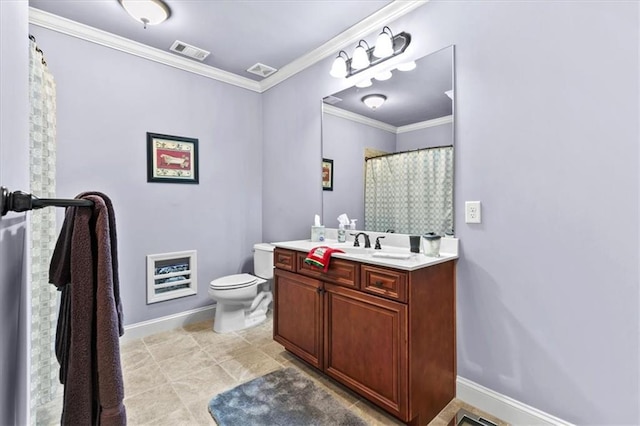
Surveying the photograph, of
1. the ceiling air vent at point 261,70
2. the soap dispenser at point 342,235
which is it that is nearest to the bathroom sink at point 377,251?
the soap dispenser at point 342,235

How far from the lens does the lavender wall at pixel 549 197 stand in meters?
1.34

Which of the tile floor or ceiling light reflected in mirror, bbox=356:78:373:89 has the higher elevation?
ceiling light reflected in mirror, bbox=356:78:373:89

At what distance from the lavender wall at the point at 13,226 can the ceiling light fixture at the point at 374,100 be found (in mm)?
1977

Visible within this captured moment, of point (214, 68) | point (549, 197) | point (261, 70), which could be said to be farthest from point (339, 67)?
point (549, 197)

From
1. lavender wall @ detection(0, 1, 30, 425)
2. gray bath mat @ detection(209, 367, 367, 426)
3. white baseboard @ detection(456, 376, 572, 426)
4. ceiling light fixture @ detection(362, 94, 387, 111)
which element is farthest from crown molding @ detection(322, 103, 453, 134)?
lavender wall @ detection(0, 1, 30, 425)

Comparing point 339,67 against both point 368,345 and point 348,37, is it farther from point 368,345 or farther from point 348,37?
point 368,345

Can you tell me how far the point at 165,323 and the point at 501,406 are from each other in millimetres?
2750

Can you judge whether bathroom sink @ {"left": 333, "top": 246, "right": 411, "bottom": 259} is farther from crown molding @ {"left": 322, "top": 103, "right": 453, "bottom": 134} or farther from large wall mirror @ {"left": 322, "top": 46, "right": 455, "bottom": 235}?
crown molding @ {"left": 322, "top": 103, "right": 453, "bottom": 134}

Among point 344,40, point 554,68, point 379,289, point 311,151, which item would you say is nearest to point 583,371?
point 379,289

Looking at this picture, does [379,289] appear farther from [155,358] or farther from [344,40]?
[344,40]

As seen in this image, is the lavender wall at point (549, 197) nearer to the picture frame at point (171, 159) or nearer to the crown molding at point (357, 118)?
the crown molding at point (357, 118)

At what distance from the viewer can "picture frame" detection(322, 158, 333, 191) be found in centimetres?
275

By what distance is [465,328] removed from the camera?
5.96 feet

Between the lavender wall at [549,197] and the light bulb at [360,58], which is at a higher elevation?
the light bulb at [360,58]
